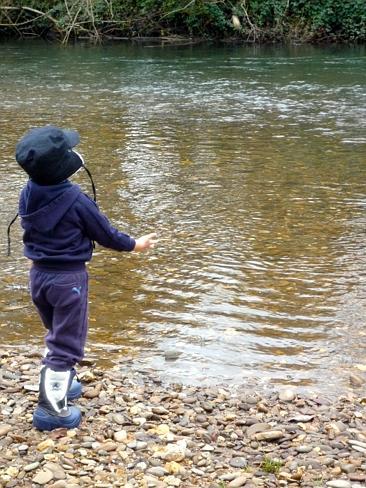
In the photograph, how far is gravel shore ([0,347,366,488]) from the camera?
143 inches

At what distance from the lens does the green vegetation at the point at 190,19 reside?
101 feet

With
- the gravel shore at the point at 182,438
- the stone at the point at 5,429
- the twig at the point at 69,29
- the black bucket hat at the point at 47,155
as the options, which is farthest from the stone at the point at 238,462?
the twig at the point at 69,29

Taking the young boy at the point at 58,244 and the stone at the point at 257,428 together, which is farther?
the stone at the point at 257,428

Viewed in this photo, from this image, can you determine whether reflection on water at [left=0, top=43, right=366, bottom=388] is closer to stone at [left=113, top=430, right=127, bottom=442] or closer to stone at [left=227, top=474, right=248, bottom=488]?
stone at [left=113, top=430, right=127, bottom=442]

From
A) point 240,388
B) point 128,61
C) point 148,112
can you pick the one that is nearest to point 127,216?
point 240,388

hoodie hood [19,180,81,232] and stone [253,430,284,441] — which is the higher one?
hoodie hood [19,180,81,232]

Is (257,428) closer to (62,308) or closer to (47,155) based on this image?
(62,308)

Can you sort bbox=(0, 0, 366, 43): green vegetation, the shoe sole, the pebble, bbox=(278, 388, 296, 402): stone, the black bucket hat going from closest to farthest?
the pebble
the black bucket hat
the shoe sole
bbox=(278, 388, 296, 402): stone
bbox=(0, 0, 366, 43): green vegetation

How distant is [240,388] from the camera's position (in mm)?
4914

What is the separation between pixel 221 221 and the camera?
8.60m

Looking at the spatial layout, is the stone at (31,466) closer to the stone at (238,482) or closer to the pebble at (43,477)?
the pebble at (43,477)

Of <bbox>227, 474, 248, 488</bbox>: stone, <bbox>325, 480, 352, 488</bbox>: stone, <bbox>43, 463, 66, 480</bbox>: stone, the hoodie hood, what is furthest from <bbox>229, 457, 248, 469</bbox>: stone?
the hoodie hood

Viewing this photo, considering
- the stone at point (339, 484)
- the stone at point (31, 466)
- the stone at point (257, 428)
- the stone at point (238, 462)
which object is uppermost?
the stone at point (31, 466)

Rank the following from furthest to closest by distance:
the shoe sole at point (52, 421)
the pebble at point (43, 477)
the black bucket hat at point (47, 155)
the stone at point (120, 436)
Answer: the shoe sole at point (52, 421) < the stone at point (120, 436) < the black bucket hat at point (47, 155) < the pebble at point (43, 477)
